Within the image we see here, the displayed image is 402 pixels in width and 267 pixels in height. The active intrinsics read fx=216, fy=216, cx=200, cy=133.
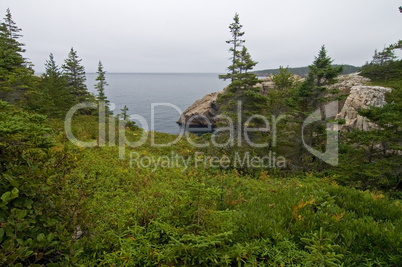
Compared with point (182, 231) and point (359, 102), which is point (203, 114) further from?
point (182, 231)

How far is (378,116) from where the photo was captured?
12.2 metres

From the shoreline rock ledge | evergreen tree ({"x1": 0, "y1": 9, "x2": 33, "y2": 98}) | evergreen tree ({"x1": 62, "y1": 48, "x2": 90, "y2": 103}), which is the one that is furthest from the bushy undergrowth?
the shoreline rock ledge

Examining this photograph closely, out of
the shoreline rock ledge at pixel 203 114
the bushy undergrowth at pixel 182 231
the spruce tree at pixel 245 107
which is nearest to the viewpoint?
the bushy undergrowth at pixel 182 231

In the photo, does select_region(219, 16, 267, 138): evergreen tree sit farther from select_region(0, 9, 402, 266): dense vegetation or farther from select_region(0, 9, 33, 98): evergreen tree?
select_region(0, 9, 33, 98): evergreen tree

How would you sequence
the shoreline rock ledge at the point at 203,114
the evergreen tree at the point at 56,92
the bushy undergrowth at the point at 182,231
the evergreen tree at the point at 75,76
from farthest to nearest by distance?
the shoreline rock ledge at the point at 203,114
the evergreen tree at the point at 75,76
the evergreen tree at the point at 56,92
the bushy undergrowth at the point at 182,231

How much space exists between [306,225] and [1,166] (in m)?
4.96

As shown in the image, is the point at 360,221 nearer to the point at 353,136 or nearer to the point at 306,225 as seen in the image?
the point at 306,225

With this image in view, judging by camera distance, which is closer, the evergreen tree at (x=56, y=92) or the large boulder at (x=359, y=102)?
the evergreen tree at (x=56, y=92)

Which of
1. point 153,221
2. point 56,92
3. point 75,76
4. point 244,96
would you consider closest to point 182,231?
point 153,221

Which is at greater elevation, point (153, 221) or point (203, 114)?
point (203, 114)

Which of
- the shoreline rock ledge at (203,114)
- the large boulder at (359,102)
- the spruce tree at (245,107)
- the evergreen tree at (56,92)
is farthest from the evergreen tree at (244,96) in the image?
the shoreline rock ledge at (203,114)

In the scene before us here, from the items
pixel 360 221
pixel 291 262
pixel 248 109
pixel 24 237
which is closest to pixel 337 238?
pixel 360 221

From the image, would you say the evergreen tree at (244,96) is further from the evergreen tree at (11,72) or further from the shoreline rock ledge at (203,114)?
the shoreline rock ledge at (203,114)

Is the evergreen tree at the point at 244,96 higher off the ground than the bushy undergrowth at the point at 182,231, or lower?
higher
